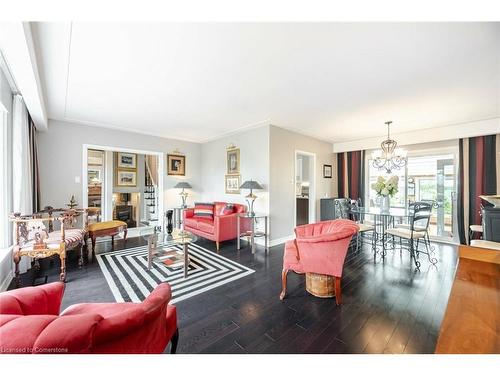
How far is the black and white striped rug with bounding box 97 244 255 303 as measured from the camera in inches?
93.0

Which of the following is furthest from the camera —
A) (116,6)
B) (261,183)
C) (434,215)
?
(434,215)

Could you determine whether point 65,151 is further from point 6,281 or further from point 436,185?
point 436,185

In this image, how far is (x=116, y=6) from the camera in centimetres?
123

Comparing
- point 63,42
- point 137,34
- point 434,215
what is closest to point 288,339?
point 137,34

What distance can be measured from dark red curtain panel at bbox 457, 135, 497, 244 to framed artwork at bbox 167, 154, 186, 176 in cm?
642

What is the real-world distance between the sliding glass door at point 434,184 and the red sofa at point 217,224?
360cm

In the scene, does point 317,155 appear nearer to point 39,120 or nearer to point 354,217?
point 354,217

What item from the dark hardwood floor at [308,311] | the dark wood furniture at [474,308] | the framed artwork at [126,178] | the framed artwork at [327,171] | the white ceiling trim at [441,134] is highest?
the white ceiling trim at [441,134]

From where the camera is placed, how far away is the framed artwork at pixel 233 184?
4906 mm

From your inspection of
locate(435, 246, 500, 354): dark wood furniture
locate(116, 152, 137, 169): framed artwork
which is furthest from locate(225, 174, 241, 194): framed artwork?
locate(435, 246, 500, 354): dark wood furniture

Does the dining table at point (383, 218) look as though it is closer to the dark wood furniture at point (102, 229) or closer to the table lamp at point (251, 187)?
the table lamp at point (251, 187)

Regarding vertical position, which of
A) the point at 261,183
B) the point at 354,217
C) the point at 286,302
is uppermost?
the point at 261,183

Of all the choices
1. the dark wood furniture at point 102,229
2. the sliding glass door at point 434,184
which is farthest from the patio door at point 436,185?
the dark wood furniture at point 102,229
